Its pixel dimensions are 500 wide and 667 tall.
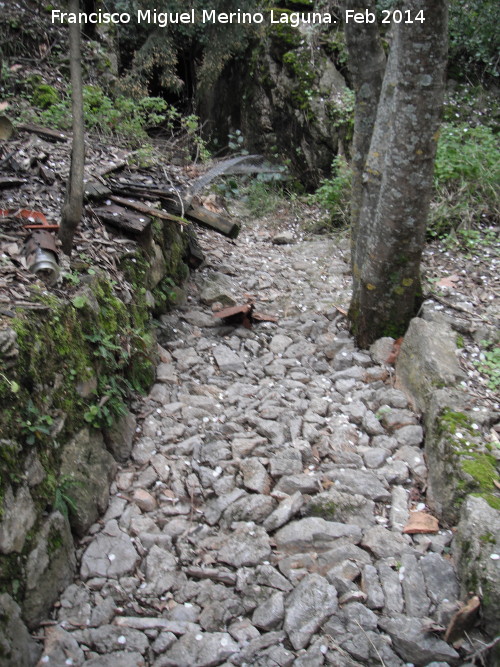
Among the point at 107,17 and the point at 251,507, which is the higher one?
the point at 107,17

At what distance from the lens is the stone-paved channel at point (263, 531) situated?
7.42 ft

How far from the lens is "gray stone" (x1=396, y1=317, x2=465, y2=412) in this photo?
3.46 metres

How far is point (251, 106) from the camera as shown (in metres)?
8.55

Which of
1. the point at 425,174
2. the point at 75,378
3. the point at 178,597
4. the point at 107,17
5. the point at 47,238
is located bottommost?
A: the point at 178,597

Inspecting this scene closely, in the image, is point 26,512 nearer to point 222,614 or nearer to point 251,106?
point 222,614

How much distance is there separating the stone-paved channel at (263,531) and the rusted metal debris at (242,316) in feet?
1.18

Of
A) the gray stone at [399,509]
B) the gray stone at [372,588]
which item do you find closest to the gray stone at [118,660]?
the gray stone at [372,588]

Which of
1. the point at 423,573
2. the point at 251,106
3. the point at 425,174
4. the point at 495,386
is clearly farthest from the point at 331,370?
the point at 251,106

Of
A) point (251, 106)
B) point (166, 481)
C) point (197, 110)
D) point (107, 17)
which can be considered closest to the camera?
point (166, 481)

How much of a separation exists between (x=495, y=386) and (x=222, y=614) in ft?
6.96

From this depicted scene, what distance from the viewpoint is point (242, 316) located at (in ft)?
15.7

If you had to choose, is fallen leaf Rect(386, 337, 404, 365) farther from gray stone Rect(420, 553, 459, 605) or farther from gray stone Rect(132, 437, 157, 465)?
gray stone Rect(132, 437, 157, 465)

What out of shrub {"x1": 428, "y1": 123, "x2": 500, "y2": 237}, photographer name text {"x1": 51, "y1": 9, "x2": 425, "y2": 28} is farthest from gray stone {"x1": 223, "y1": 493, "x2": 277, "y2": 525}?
shrub {"x1": 428, "y1": 123, "x2": 500, "y2": 237}

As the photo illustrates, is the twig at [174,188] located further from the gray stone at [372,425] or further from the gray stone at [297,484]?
the gray stone at [297,484]
